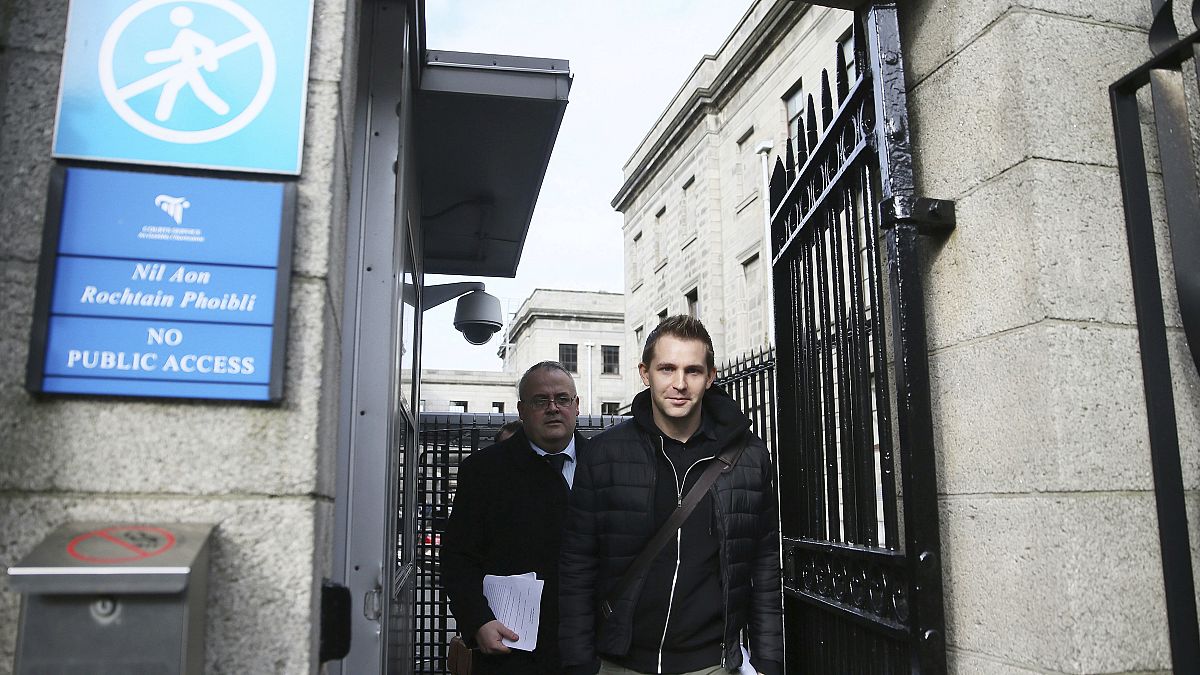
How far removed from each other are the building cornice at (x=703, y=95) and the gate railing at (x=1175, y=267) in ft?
49.3

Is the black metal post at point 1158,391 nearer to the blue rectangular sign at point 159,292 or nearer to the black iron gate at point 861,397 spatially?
the black iron gate at point 861,397

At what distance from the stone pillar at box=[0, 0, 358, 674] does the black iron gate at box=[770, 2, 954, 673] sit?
175 cm

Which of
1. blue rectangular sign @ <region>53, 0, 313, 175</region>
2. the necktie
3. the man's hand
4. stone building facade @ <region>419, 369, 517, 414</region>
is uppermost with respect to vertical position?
stone building facade @ <region>419, 369, 517, 414</region>

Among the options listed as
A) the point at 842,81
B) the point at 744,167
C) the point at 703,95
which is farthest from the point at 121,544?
the point at 703,95

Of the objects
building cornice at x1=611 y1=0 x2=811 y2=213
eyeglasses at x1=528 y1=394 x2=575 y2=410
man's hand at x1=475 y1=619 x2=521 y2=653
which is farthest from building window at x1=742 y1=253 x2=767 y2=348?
man's hand at x1=475 y1=619 x2=521 y2=653

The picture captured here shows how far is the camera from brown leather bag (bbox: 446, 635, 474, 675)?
14.6 ft

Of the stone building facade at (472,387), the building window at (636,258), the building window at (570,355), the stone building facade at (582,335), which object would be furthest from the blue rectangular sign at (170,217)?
the stone building facade at (472,387)

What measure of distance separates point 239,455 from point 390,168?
1.36 metres

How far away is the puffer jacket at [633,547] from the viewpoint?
3.17m

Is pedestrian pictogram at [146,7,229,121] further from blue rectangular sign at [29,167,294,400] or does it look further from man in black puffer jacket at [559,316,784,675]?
man in black puffer jacket at [559,316,784,675]

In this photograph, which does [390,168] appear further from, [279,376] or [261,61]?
[279,376]

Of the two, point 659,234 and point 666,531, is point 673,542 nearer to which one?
point 666,531

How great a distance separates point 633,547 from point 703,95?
22.0 meters

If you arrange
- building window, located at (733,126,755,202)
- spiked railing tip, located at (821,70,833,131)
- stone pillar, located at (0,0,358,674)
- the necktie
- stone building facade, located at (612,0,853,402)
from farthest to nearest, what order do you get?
1. building window, located at (733,126,755,202)
2. stone building facade, located at (612,0,853,402)
3. the necktie
4. spiked railing tip, located at (821,70,833,131)
5. stone pillar, located at (0,0,358,674)
